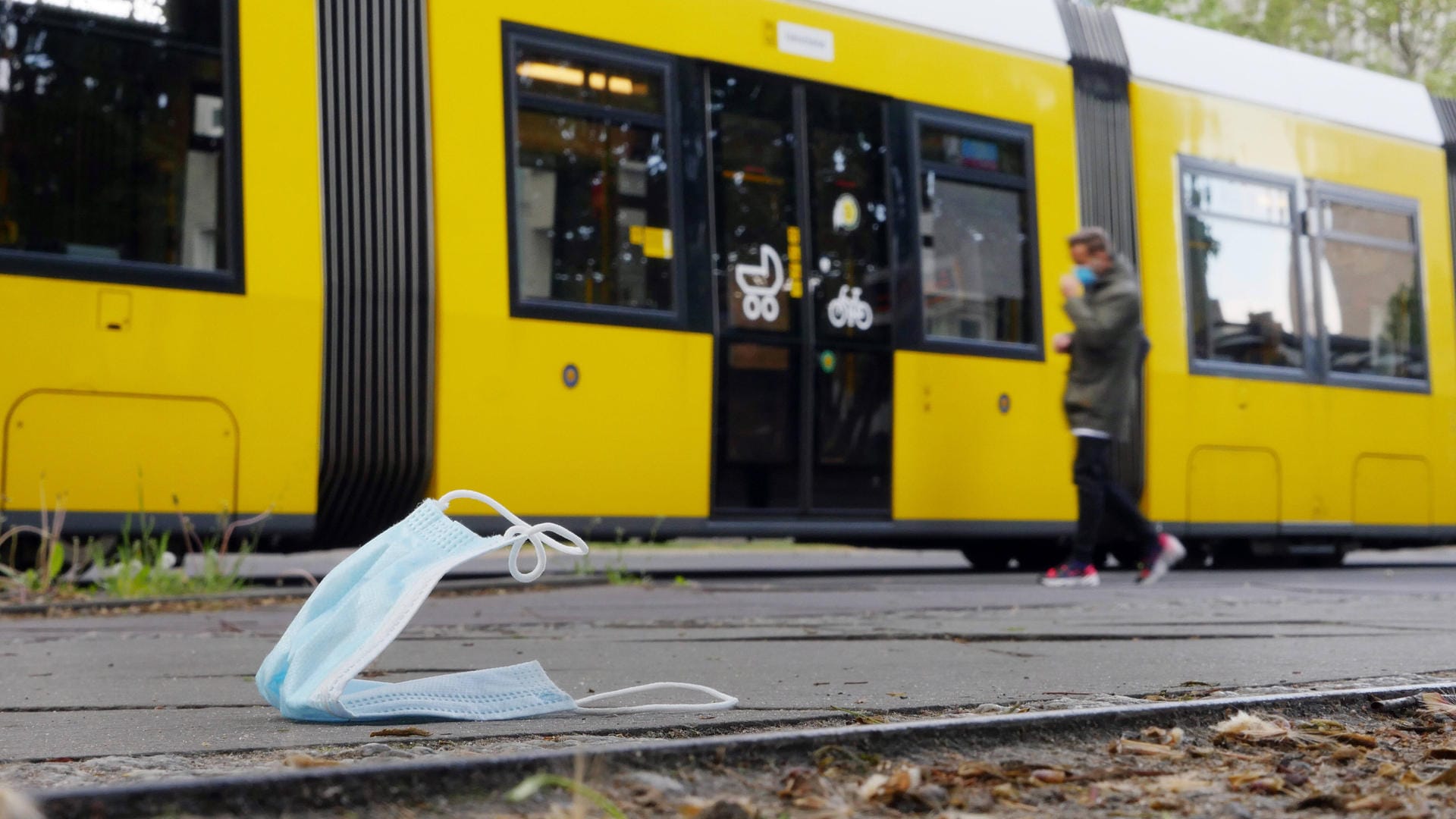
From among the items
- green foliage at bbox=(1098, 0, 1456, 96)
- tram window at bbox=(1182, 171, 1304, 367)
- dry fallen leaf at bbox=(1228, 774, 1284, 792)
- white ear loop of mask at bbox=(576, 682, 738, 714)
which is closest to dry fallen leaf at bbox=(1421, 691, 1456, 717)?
dry fallen leaf at bbox=(1228, 774, 1284, 792)

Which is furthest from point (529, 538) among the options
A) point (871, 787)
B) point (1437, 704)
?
point (1437, 704)

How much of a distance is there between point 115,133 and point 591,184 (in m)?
2.24

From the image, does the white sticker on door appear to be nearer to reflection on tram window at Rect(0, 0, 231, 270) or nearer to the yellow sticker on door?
the yellow sticker on door

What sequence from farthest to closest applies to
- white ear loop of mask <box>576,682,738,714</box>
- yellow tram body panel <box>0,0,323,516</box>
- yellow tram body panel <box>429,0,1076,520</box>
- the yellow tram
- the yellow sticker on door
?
1. the yellow sticker on door
2. yellow tram body panel <box>429,0,1076,520</box>
3. the yellow tram
4. yellow tram body panel <box>0,0,323,516</box>
5. white ear loop of mask <box>576,682,738,714</box>

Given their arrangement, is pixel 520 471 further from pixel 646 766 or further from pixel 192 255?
pixel 646 766

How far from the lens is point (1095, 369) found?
28.2ft

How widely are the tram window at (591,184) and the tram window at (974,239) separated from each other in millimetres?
1787

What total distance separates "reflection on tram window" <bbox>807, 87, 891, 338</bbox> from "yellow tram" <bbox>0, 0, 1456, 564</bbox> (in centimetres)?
2

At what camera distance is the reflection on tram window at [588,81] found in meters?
7.71

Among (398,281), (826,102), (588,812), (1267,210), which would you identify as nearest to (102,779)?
(588,812)

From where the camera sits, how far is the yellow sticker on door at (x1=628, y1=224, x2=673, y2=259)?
26.2ft

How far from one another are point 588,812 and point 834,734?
1.65ft

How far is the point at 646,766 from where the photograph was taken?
214cm

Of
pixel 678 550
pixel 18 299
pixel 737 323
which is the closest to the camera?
Answer: pixel 18 299
